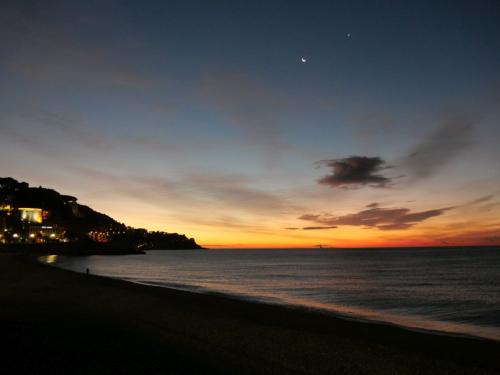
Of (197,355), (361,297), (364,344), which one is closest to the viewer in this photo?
(197,355)

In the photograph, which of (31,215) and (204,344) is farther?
(31,215)

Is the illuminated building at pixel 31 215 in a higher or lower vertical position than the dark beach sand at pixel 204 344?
higher

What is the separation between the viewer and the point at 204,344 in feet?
42.1

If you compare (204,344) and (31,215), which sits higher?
(31,215)

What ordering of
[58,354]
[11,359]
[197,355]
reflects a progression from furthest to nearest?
1. [197,355]
2. [58,354]
3. [11,359]

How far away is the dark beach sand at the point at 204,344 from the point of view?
1026cm

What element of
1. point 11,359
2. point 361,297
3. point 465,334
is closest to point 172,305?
point 11,359

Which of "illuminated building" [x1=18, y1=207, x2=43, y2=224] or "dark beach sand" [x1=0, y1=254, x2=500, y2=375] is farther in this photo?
"illuminated building" [x1=18, y1=207, x2=43, y2=224]

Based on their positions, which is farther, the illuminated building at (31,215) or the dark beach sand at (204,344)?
the illuminated building at (31,215)

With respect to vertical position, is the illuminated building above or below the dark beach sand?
above

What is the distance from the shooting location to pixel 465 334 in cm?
1988

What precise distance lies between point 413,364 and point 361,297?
25430 mm

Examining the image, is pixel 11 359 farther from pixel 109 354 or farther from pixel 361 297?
pixel 361 297

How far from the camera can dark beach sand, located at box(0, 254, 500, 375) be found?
10.3m
